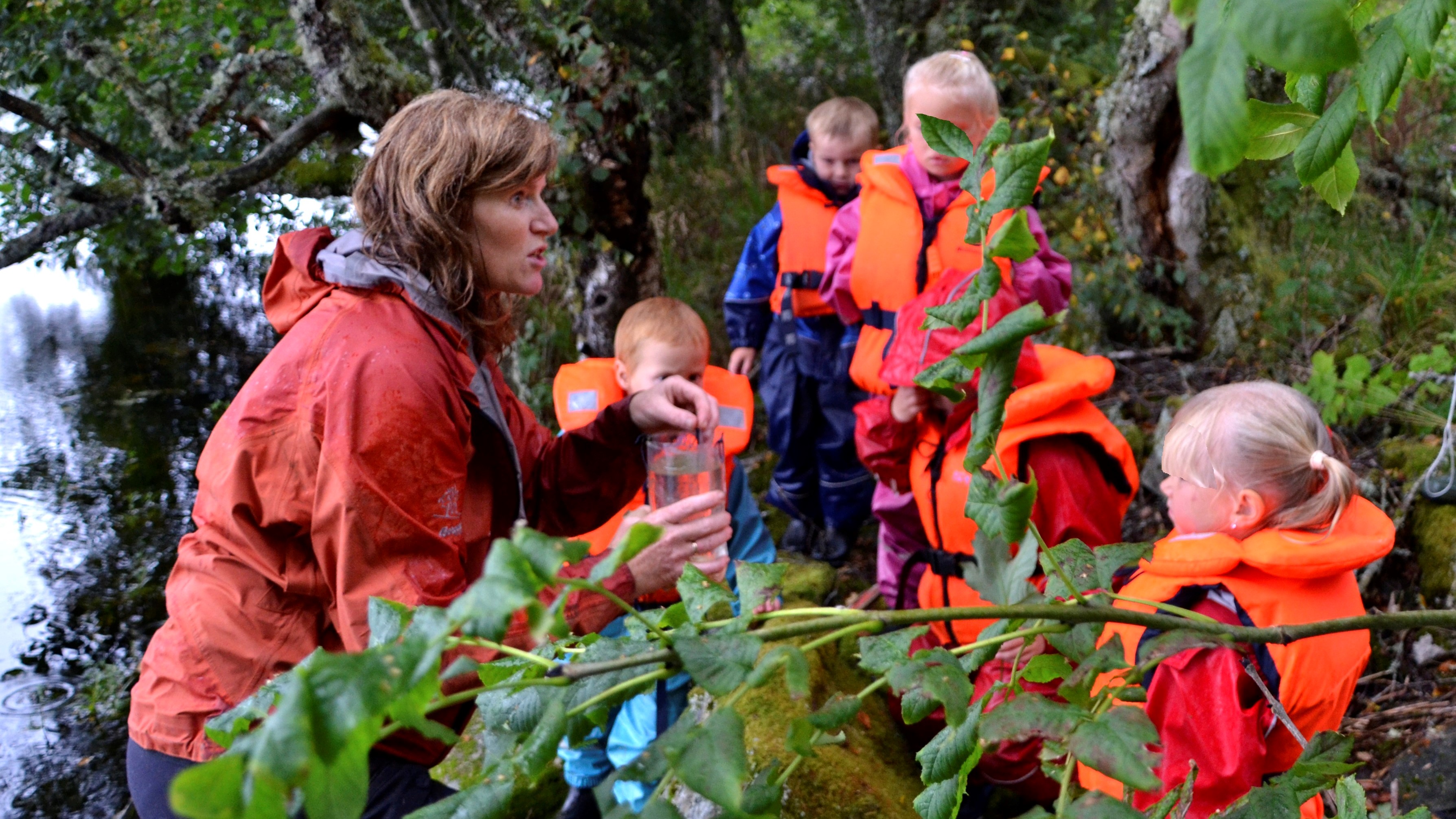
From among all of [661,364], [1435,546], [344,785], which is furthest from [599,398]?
[344,785]

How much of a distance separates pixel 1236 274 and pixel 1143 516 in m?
1.73

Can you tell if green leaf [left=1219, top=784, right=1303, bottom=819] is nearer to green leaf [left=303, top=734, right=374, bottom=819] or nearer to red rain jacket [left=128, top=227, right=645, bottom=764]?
green leaf [left=303, top=734, right=374, bottom=819]

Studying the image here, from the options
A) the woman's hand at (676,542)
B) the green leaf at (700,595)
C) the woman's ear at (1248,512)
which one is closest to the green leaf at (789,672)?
the green leaf at (700,595)

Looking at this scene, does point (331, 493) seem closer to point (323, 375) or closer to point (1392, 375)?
point (323, 375)

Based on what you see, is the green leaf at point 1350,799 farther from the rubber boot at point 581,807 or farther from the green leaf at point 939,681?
the rubber boot at point 581,807

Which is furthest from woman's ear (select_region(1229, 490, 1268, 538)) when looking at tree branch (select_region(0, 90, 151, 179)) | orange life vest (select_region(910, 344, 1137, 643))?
tree branch (select_region(0, 90, 151, 179))

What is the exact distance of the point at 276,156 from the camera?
3.99m

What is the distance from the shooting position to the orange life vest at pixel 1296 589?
76.3 inches

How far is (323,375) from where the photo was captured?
5.51 ft

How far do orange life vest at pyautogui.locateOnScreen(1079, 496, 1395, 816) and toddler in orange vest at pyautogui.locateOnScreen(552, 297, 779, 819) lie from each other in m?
1.31

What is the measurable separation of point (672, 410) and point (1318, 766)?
172 cm

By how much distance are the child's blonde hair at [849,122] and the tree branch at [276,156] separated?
204 centimetres

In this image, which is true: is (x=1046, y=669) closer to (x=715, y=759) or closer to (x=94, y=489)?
(x=715, y=759)

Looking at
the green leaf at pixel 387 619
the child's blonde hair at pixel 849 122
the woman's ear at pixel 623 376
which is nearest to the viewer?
the green leaf at pixel 387 619
